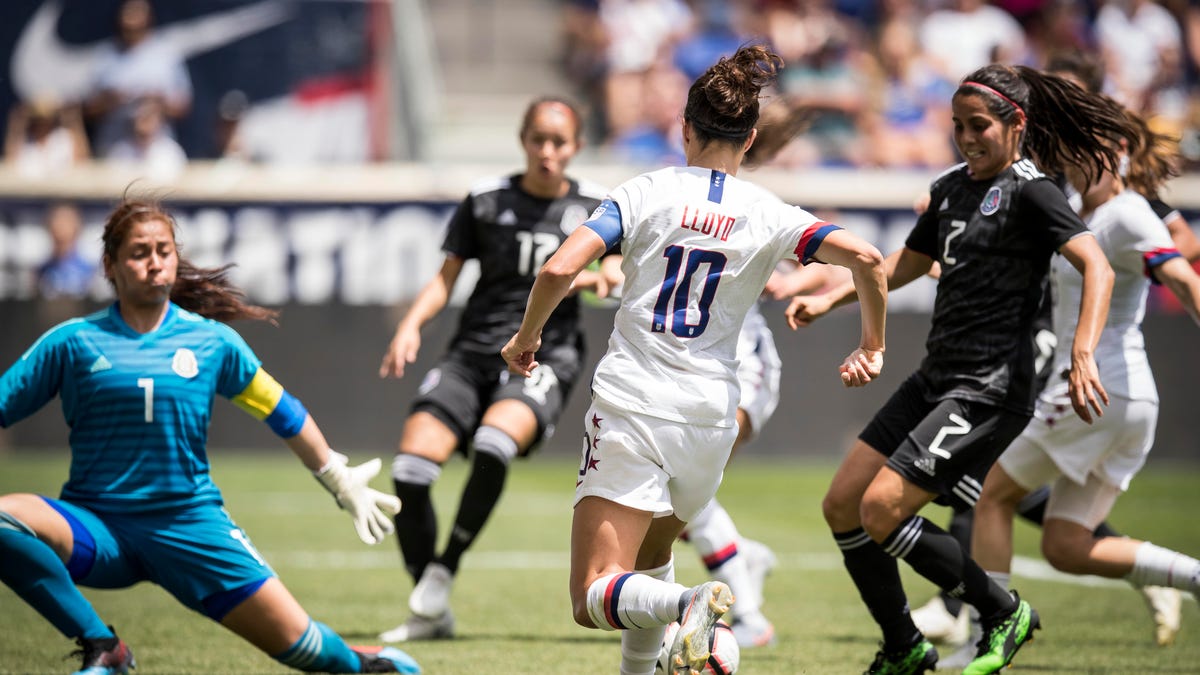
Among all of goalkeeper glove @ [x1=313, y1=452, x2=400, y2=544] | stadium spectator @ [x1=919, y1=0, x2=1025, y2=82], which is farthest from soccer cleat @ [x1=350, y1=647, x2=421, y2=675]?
stadium spectator @ [x1=919, y1=0, x2=1025, y2=82]

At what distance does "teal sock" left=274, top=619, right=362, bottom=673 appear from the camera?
5027 millimetres

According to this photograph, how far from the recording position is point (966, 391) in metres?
5.27

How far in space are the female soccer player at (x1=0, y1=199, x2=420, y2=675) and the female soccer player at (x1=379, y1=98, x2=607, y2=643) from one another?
1297 millimetres

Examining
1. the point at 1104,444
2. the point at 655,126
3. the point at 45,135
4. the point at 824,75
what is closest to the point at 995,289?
the point at 1104,444

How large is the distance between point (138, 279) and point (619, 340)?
1.72m

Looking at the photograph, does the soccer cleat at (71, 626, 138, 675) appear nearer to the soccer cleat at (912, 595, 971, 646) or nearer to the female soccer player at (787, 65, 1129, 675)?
the female soccer player at (787, 65, 1129, 675)

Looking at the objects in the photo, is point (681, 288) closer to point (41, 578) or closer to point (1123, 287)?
point (41, 578)

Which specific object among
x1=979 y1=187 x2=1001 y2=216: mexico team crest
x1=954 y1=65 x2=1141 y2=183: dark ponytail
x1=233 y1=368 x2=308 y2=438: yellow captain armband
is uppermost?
x1=954 y1=65 x2=1141 y2=183: dark ponytail

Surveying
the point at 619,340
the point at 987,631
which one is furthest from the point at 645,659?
the point at 987,631

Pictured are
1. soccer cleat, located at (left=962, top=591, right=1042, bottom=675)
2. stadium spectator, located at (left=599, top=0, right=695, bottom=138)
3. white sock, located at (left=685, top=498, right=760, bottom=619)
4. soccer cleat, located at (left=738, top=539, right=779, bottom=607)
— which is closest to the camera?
soccer cleat, located at (left=962, top=591, right=1042, bottom=675)

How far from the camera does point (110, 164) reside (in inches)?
584

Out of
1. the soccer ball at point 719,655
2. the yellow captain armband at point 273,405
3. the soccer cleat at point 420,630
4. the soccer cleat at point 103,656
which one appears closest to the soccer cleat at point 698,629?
the soccer ball at point 719,655

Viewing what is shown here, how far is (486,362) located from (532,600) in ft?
4.60

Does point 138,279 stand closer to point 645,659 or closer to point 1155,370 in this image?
point 645,659
